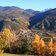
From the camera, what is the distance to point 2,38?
3620 inches

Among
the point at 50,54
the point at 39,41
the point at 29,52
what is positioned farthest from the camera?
the point at 39,41

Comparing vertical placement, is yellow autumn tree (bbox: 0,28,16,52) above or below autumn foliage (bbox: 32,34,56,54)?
above

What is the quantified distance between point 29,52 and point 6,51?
984cm

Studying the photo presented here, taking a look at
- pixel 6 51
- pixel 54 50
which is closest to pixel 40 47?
pixel 54 50

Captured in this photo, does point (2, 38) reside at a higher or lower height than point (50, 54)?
higher

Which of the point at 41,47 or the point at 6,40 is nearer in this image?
the point at 41,47

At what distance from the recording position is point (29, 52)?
88.6 m

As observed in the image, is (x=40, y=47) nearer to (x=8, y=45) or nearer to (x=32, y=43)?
(x=32, y=43)

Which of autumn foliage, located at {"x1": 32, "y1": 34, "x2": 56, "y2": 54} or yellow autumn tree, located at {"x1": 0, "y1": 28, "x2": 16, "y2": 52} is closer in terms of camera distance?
autumn foliage, located at {"x1": 32, "y1": 34, "x2": 56, "y2": 54}

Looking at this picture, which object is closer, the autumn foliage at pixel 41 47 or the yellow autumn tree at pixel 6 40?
the autumn foliage at pixel 41 47

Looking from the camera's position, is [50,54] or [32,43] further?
[32,43]

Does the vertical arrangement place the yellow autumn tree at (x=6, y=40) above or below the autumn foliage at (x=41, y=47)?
above

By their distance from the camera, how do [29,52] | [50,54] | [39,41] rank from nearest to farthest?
1. [50,54]
2. [29,52]
3. [39,41]

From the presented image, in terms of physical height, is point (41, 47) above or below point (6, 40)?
below
